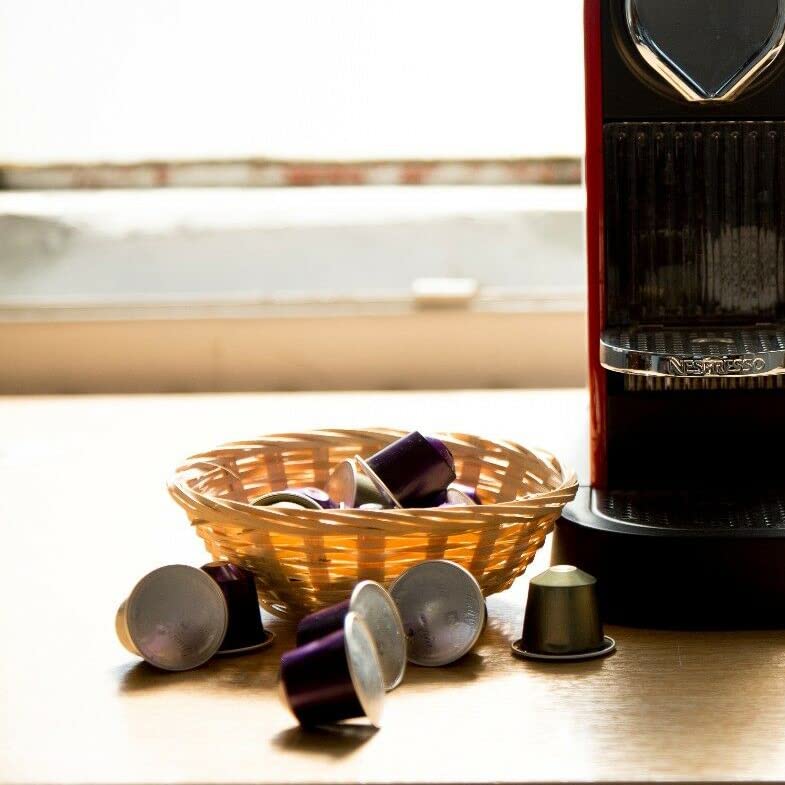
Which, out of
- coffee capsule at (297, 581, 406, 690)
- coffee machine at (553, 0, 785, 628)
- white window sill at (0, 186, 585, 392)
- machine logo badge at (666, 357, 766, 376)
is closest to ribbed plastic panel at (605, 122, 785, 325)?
coffee machine at (553, 0, 785, 628)

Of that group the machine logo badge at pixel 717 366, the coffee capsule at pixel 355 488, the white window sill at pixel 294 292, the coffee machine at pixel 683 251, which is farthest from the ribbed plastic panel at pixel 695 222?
the white window sill at pixel 294 292

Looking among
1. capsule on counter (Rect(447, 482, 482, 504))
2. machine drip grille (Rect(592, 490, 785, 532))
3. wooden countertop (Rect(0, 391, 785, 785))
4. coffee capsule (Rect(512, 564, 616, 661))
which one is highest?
capsule on counter (Rect(447, 482, 482, 504))

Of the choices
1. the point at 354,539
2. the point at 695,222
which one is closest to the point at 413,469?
the point at 354,539

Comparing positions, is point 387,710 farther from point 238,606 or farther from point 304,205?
point 304,205

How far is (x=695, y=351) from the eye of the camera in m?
0.93

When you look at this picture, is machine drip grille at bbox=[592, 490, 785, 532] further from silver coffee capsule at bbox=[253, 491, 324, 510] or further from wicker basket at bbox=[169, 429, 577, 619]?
silver coffee capsule at bbox=[253, 491, 324, 510]

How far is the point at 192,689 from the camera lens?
2.61 ft

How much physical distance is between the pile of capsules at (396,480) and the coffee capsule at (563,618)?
112mm

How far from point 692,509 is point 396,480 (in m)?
0.24

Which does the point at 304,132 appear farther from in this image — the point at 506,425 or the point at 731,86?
the point at 731,86

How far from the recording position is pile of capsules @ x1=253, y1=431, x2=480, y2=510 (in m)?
0.90

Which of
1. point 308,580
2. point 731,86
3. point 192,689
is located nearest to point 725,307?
point 731,86

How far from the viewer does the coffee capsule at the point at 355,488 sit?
899 millimetres

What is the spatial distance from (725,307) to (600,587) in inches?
10.8
